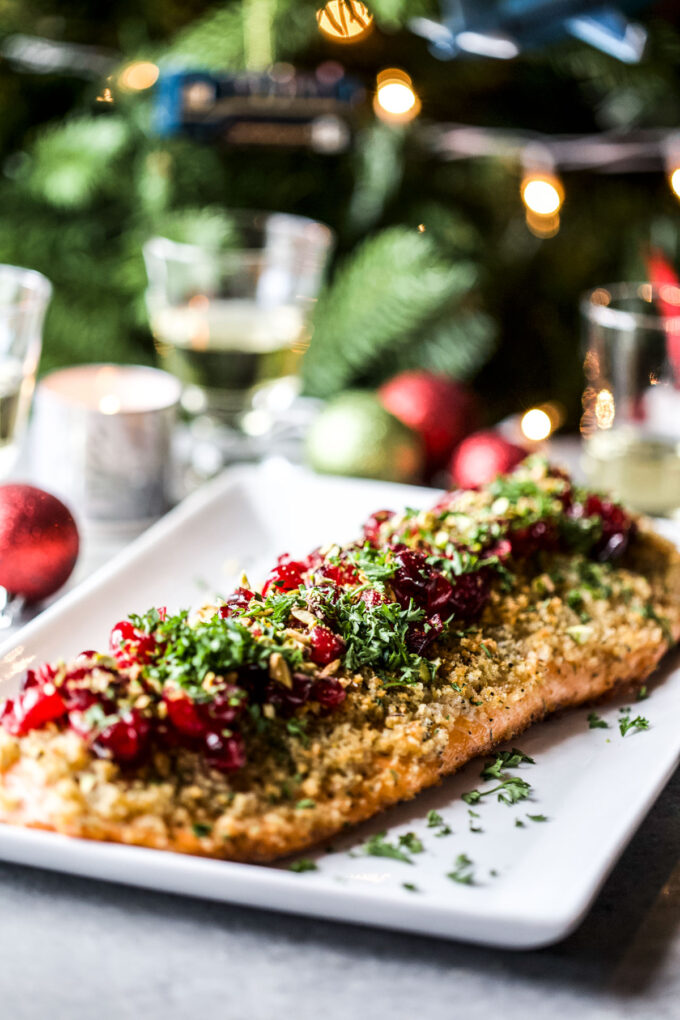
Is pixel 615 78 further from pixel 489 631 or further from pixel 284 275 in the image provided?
pixel 489 631

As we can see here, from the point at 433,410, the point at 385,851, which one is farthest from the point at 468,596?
the point at 433,410

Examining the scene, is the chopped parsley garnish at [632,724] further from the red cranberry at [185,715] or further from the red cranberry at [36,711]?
the red cranberry at [36,711]

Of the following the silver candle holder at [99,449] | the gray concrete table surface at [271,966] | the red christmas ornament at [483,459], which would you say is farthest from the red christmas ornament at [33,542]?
the red christmas ornament at [483,459]

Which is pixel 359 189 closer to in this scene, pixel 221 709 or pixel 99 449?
pixel 99 449

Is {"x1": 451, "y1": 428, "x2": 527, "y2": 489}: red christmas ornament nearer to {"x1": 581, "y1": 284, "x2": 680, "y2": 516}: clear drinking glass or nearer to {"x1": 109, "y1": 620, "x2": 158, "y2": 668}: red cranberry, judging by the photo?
{"x1": 581, "y1": 284, "x2": 680, "y2": 516}: clear drinking glass

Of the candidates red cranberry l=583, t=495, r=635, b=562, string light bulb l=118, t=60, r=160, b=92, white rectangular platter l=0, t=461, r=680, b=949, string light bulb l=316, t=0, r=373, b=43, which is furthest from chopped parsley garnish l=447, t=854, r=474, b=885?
string light bulb l=118, t=60, r=160, b=92

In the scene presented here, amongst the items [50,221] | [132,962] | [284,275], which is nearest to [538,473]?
[284,275]
